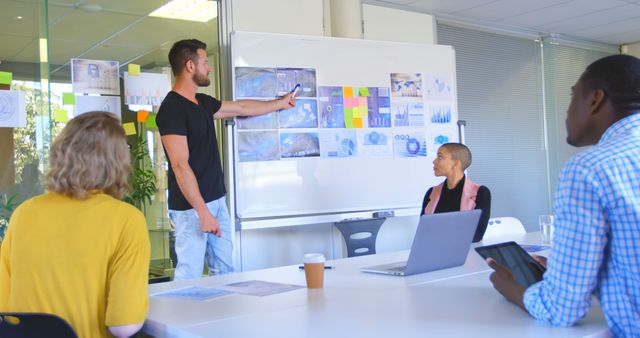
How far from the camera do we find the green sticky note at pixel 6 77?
11.3 feet

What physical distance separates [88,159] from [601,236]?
119cm

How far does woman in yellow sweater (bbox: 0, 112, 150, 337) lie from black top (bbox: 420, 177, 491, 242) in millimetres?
2009

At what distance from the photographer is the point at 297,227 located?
444 cm

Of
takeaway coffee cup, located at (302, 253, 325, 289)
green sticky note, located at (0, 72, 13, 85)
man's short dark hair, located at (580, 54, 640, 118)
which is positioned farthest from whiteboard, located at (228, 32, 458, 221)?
man's short dark hair, located at (580, 54, 640, 118)

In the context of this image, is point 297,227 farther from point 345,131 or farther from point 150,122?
point 150,122

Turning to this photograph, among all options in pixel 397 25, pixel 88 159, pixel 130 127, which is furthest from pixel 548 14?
pixel 88 159

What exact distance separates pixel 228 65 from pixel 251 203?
0.95 metres

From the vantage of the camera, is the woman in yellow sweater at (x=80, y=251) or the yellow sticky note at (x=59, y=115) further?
the yellow sticky note at (x=59, y=115)

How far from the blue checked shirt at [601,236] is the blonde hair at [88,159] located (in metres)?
1.06

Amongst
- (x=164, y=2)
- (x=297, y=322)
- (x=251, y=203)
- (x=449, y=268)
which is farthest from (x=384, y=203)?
(x=297, y=322)

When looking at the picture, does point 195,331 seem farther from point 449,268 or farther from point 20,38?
point 20,38

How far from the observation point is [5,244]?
163cm

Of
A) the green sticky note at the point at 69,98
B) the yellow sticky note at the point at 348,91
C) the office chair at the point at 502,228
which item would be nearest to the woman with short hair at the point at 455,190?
the office chair at the point at 502,228

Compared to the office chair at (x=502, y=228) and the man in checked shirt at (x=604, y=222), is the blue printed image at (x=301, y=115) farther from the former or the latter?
the man in checked shirt at (x=604, y=222)
